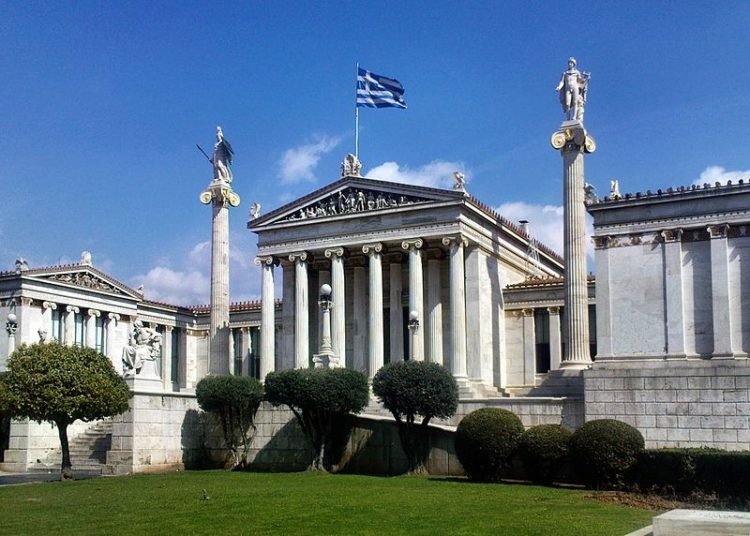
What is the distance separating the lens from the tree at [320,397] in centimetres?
3534

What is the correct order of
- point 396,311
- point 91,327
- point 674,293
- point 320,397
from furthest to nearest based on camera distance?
point 91,327 < point 396,311 < point 674,293 < point 320,397

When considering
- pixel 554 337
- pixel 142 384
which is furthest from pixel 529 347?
pixel 142 384

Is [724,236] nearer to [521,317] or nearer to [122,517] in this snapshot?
[521,317]

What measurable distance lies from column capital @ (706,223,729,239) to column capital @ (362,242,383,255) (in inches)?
728

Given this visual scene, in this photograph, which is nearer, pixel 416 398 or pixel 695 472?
pixel 695 472

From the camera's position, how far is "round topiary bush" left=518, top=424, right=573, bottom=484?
28641 mm

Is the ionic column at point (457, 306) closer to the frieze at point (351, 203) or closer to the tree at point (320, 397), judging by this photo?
the frieze at point (351, 203)

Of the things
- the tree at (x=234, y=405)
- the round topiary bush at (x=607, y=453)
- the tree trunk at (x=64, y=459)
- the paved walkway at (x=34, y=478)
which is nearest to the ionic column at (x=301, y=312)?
the tree at (x=234, y=405)

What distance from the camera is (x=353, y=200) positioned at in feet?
167

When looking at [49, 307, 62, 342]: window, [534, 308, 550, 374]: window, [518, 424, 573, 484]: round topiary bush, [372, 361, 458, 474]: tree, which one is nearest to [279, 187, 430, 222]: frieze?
[534, 308, 550, 374]: window

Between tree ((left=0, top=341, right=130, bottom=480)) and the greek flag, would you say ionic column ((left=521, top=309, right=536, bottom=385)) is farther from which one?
tree ((left=0, top=341, right=130, bottom=480))

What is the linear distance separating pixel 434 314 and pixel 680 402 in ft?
70.8

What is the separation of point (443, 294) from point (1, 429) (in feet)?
78.3

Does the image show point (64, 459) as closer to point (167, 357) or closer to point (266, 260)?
point (266, 260)
